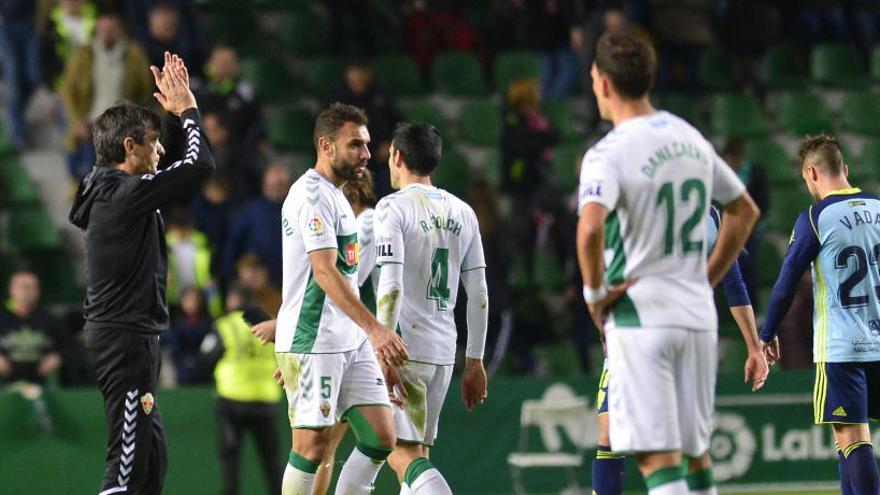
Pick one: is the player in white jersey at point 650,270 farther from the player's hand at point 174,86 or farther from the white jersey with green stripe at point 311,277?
the player's hand at point 174,86

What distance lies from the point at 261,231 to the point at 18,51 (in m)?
3.90

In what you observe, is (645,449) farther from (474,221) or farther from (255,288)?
(255,288)

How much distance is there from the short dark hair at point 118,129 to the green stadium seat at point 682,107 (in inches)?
451

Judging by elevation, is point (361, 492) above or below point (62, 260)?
below

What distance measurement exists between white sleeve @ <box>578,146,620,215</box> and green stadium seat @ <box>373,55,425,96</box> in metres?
12.1

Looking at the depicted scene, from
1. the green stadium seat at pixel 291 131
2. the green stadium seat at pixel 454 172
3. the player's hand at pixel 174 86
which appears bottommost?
the player's hand at pixel 174 86

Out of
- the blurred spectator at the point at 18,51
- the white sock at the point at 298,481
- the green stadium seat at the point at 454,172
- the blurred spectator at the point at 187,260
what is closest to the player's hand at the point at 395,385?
the white sock at the point at 298,481

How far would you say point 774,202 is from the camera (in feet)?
58.4

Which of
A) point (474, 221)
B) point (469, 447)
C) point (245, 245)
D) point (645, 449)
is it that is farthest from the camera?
point (245, 245)

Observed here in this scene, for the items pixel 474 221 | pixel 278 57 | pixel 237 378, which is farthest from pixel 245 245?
pixel 474 221

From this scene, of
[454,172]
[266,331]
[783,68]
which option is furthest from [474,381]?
[783,68]

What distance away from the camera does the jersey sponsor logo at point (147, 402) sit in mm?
7305

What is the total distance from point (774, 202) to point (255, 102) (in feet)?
21.0

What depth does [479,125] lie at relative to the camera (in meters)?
17.9
